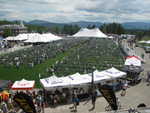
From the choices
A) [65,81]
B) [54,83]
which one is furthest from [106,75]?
[54,83]

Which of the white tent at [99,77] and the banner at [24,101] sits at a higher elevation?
the banner at [24,101]

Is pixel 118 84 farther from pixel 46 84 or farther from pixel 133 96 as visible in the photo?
pixel 46 84

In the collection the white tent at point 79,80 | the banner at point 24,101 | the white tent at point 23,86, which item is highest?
the banner at point 24,101

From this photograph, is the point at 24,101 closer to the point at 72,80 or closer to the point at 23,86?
the point at 23,86

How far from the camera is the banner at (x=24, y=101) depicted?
396 inches

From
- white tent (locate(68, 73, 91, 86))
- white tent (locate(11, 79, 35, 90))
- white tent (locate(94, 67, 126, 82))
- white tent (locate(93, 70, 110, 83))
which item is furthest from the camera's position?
white tent (locate(94, 67, 126, 82))

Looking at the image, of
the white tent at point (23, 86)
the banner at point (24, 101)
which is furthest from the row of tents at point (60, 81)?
the banner at point (24, 101)

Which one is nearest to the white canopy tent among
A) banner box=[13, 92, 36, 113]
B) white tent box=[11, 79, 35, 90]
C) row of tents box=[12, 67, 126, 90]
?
row of tents box=[12, 67, 126, 90]

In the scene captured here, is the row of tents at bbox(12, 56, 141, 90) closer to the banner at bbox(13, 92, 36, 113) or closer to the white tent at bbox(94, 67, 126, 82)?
the white tent at bbox(94, 67, 126, 82)

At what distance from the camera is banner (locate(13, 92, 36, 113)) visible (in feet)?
33.0

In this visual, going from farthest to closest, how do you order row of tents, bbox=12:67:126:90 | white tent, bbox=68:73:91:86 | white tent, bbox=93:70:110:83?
white tent, bbox=93:70:110:83, white tent, bbox=68:73:91:86, row of tents, bbox=12:67:126:90

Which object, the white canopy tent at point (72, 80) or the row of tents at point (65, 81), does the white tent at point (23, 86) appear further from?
the white canopy tent at point (72, 80)

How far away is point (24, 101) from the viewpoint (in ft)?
33.4

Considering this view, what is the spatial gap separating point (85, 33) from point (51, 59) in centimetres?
2378
